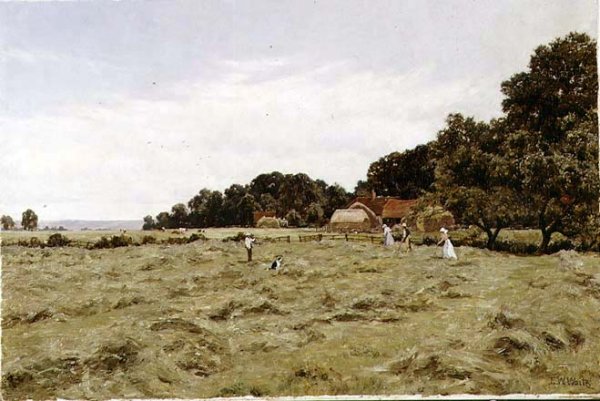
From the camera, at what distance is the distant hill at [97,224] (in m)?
6.41

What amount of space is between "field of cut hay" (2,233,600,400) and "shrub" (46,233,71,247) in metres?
0.11

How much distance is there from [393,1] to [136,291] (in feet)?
16.2

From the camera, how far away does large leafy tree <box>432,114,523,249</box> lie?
6.71 metres

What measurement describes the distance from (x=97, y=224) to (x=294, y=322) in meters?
2.85

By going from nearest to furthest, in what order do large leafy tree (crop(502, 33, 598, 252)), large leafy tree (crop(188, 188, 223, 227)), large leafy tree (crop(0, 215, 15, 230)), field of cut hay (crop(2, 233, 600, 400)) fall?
1. field of cut hay (crop(2, 233, 600, 400))
2. large leafy tree (crop(0, 215, 15, 230))
3. large leafy tree (crop(502, 33, 598, 252))
4. large leafy tree (crop(188, 188, 223, 227))

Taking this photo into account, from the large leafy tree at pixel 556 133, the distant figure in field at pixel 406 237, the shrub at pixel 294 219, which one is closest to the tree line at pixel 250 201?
the shrub at pixel 294 219

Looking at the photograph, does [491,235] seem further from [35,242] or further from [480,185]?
[35,242]

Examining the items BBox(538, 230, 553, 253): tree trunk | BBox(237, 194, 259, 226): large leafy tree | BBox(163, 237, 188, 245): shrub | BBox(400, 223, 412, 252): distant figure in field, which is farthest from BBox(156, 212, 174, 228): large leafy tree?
BBox(538, 230, 553, 253): tree trunk

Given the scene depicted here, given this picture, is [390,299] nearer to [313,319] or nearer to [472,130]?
[313,319]

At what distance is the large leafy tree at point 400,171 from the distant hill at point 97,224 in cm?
313

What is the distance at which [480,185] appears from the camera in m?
6.85

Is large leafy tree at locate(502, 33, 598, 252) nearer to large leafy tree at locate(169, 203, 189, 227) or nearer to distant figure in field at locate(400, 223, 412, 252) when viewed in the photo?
distant figure in field at locate(400, 223, 412, 252)

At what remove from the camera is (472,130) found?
662cm

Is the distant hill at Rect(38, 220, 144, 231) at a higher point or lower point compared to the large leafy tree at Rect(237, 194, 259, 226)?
lower
